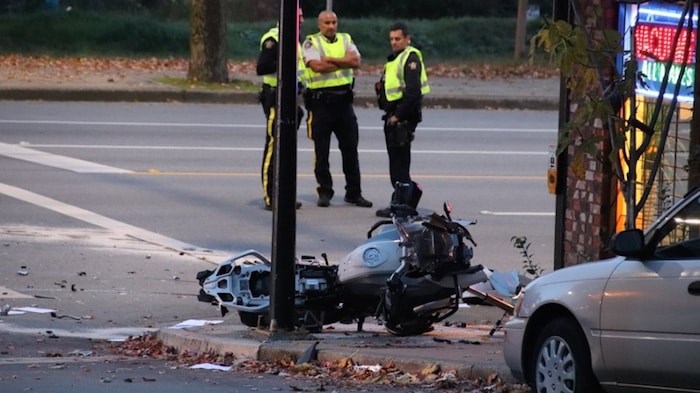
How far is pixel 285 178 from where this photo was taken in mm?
9750

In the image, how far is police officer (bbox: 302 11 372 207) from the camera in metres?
15.7

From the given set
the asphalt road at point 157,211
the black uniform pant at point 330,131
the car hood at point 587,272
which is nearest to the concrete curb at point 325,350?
the asphalt road at point 157,211

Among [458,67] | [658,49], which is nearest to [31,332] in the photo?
[658,49]

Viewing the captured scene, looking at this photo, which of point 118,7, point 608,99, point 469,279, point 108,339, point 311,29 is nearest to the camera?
point 608,99

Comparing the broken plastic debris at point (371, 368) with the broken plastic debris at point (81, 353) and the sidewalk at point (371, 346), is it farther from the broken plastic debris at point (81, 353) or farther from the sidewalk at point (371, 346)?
the broken plastic debris at point (81, 353)

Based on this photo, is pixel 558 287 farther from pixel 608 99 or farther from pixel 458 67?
pixel 458 67

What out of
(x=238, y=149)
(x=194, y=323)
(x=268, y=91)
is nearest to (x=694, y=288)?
(x=194, y=323)

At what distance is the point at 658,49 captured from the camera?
32.9 feet

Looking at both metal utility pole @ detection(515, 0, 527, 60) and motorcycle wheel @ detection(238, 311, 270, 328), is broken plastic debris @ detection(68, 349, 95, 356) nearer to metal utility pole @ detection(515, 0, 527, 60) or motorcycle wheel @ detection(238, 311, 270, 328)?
motorcycle wheel @ detection(238, 311, 270, 328)

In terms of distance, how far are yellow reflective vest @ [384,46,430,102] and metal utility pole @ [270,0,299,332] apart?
5375mm

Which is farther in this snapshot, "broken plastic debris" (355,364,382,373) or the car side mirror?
"broken plastic debris" (355,364,382,373)

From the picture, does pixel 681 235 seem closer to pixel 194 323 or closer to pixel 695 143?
pixel 695 143

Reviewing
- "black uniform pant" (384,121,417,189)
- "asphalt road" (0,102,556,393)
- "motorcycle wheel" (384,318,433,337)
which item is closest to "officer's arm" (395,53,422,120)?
"black uniform pant" (384,121,417,189)

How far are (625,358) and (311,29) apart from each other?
1252 inches
